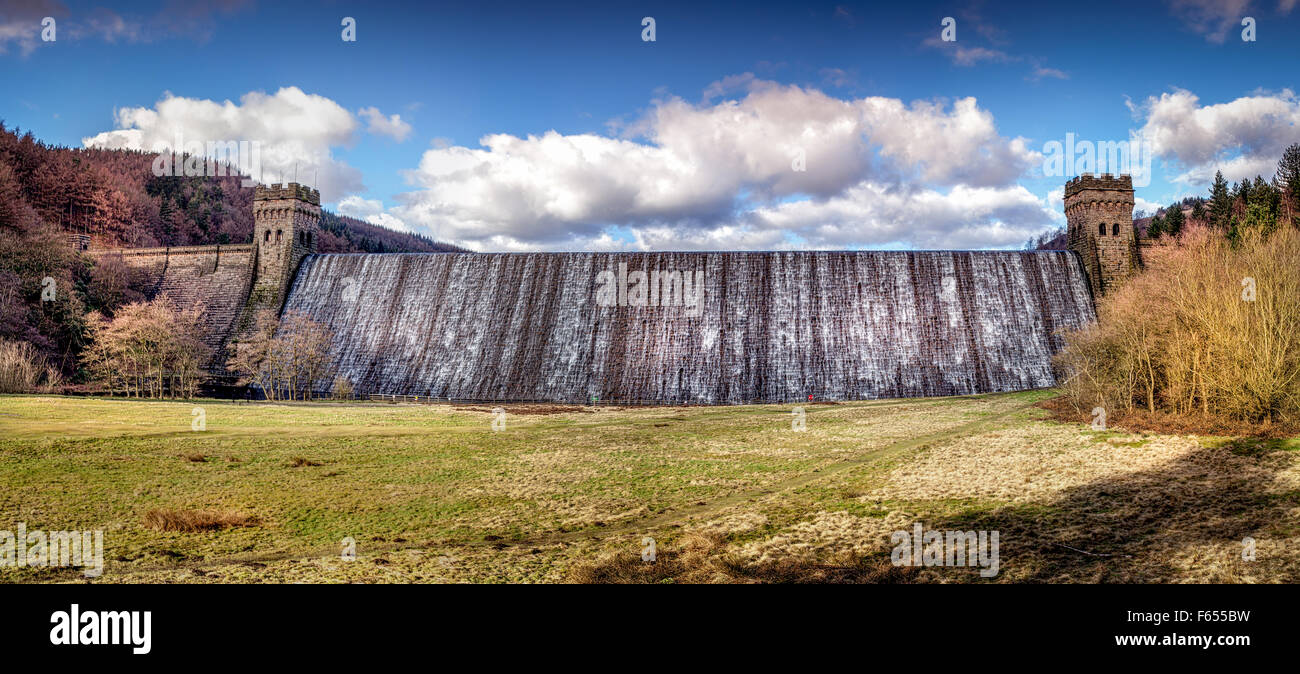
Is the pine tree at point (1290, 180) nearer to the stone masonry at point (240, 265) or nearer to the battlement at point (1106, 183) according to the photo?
the battlement at point (1106, 183)

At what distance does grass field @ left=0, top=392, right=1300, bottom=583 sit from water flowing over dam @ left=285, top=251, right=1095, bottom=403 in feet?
72.6

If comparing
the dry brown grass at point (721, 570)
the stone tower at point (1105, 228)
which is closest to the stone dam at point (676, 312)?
the stone tower at point (1105, 228)

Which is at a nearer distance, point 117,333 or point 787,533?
point 787,533

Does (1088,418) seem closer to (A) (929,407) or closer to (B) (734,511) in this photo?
(A) (929,407)

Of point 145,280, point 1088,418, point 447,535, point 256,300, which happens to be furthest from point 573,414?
point 145,280

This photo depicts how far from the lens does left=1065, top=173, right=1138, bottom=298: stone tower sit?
146ft

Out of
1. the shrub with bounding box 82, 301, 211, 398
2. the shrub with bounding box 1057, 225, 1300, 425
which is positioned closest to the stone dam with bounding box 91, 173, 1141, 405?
the shrub with bounding box 82, 301, 211, 398

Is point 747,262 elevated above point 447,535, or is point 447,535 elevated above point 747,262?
point 747,262

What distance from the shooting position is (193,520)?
31.0ft

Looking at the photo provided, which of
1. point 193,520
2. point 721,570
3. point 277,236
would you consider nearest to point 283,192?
point 277,236

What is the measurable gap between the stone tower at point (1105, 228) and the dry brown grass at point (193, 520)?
4879 centimetres

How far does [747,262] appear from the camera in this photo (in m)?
48.8

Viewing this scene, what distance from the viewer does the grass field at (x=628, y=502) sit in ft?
26.5
